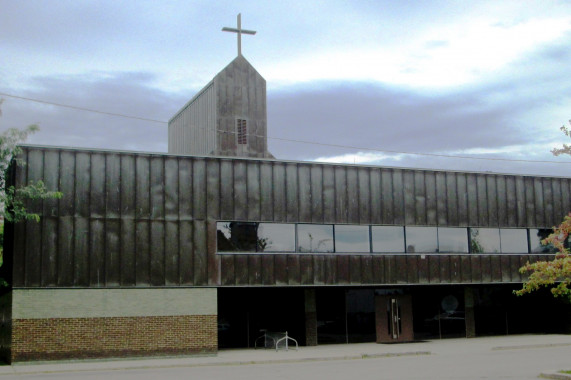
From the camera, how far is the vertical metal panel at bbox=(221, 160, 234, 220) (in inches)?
1145

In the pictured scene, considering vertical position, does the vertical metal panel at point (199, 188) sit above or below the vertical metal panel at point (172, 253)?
above

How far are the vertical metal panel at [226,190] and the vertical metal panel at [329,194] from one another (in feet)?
13.5

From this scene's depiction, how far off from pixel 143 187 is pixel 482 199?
1589cm

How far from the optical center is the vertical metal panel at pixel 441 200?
33.3 metres

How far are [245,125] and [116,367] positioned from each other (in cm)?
1501

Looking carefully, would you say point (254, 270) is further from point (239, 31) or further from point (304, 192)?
point (239, 31)

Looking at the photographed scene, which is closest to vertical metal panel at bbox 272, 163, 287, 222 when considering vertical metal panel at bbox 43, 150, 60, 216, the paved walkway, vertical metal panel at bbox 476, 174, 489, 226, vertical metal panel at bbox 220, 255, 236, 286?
vertical metal panel at bbox 220, 255, 236, 286

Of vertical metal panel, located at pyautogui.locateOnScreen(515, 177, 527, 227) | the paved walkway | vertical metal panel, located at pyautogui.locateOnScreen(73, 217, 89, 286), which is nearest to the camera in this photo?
the paved walkway

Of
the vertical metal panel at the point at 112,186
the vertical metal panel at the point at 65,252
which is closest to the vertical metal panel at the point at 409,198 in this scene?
the vertical metal panel at the point at 112,186

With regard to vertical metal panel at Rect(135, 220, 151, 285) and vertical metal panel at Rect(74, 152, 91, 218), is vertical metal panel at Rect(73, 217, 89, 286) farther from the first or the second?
vertical metal panel at Rect(135, 220, 151, 285)

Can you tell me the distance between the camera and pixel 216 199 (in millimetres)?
29016

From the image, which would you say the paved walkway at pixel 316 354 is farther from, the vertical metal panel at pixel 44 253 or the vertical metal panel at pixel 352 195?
the vertical metal panel at pixel 352 195

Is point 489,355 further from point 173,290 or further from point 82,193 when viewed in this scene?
point 82,193

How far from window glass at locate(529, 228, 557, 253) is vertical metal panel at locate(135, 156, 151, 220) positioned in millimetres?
18497
